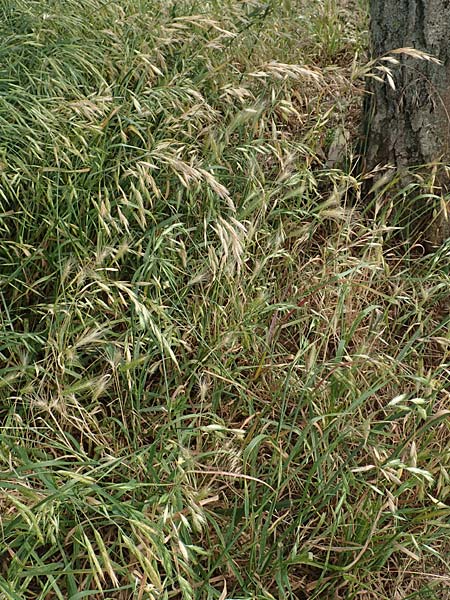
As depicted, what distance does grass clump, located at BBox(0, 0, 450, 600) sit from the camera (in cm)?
197

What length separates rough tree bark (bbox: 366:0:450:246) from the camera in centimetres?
267

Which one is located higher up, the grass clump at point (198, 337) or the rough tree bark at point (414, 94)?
the rough tree bark at point (414, 94)

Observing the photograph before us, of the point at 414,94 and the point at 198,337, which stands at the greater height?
the point at 414,94

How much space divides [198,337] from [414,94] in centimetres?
107

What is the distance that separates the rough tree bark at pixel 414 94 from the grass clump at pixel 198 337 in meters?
0.15

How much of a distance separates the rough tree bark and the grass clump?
15 cm

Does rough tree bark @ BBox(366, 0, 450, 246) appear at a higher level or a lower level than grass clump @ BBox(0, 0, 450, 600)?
higher

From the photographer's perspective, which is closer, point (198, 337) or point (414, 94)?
point (198, 337)

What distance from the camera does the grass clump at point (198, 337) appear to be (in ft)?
6.47

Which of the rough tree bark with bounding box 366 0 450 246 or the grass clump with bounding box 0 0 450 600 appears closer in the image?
the grass clump with bounding box 0 0 450 600

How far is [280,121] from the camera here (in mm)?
3041

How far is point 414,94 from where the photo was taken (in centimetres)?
274

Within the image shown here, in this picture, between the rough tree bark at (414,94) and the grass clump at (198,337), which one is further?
the rough tree bark at (414,94)

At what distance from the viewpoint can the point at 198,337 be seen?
8.04ft
